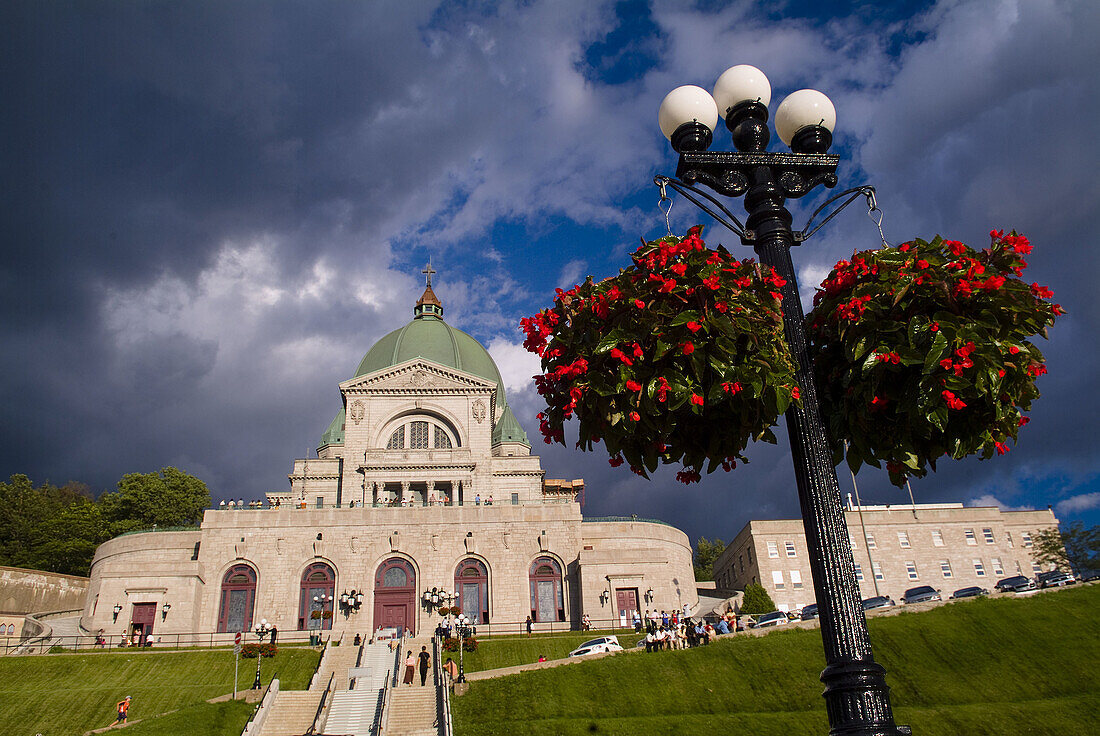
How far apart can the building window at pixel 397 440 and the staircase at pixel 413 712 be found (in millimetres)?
32499

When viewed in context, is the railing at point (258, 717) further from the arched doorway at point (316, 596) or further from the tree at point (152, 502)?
the tree at point (152, 502)

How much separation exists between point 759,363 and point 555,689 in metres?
25.3

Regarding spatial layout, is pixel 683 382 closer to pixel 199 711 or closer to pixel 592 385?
pixel 592 385

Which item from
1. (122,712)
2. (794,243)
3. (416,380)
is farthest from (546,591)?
(794,243)

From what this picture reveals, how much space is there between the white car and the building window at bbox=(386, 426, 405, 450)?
3038 cm

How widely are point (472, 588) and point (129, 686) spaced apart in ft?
66.3

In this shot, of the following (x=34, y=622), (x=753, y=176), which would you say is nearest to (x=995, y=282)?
(x=753, y=176)

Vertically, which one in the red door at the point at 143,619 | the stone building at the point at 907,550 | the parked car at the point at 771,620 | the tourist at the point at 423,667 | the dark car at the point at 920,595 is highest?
the stone building at the point at 907,550

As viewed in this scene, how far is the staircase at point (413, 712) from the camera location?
2702cm

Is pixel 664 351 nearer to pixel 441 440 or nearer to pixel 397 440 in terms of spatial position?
pixel 441 440

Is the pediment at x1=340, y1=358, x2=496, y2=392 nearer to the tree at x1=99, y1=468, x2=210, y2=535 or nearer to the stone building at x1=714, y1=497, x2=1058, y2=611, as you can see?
the tree at x1=99, y1=468, x2=210, y2=535

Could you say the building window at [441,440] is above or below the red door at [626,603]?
above

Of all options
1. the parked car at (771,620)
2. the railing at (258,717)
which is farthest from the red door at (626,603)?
the railing at (258,717)

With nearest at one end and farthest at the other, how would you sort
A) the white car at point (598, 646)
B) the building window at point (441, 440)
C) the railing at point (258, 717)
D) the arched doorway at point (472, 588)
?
1. the railing at point (258, 717)
2. the white car at point (598, 646)
3. the arched doorway at point (472, 588)
4. the building window at point (441, 440)
